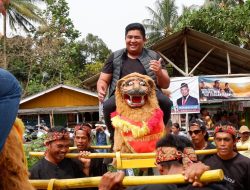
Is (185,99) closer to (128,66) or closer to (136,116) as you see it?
(128,66)

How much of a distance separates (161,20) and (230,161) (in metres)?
27.7

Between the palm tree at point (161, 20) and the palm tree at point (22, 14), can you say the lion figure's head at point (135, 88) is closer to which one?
the palm tree at point (22, 14)

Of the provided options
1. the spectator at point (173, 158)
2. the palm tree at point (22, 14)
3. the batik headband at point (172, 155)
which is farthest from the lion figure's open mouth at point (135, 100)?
the palm tree at point (22, 14)

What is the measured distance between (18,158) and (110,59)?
2.83m

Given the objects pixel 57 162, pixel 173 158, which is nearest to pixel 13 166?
pixel 173 158

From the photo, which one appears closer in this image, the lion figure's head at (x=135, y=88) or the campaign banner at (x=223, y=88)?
the lion figure's head at (x=135, y=88)

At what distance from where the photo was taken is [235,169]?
3902 millimetres

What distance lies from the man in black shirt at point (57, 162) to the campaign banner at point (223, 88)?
8072 millimetres

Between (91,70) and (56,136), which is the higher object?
(91,70)

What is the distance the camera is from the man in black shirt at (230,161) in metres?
3.83

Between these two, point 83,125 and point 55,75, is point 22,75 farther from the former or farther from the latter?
point 83,125

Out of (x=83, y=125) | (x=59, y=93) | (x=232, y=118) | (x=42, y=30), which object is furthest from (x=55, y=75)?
(x=83, y=125)

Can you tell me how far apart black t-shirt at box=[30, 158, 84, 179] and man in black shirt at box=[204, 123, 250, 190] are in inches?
46.3

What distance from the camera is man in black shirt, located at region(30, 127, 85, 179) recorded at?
3.98 m
